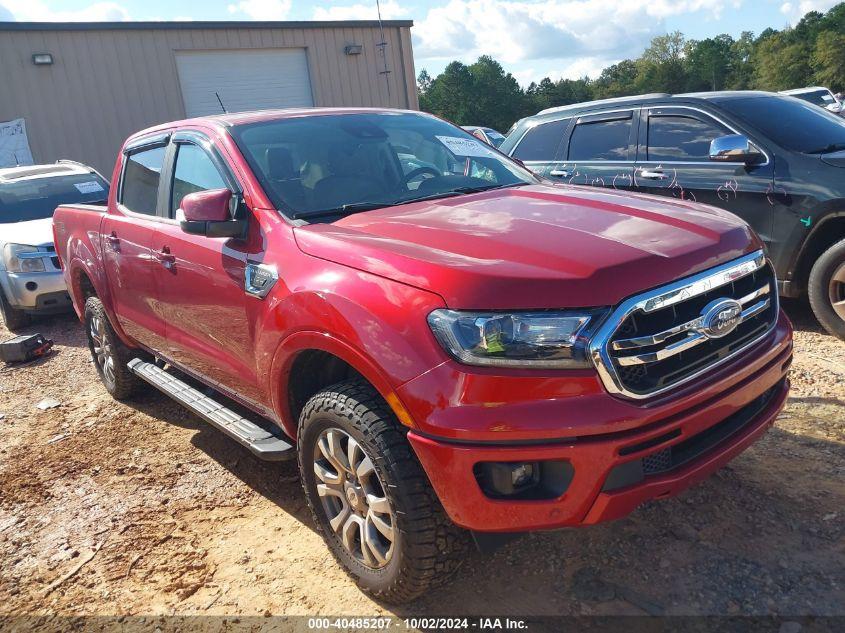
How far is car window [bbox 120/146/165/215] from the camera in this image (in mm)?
3955

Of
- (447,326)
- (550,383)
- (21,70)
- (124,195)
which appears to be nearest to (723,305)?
(550,383)

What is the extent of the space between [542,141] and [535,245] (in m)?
4.74

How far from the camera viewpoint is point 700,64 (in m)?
93.8

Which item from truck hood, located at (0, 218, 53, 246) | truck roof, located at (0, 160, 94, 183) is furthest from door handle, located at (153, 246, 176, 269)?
truck roof, located at (0, 160, 94, 183)

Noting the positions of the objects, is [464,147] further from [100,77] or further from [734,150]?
[100,77]

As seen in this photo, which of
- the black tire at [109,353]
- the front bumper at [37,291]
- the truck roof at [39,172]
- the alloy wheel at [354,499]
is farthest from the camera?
the truck roof at [39,172]

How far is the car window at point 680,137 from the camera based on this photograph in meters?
5.40

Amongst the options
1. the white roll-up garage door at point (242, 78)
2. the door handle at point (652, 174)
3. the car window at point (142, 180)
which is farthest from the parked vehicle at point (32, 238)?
the white roll-up garage door at point (242, 78)

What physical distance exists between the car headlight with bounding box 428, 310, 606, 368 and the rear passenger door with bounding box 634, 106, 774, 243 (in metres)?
3.60

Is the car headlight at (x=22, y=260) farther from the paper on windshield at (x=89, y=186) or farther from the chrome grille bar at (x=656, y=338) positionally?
the chrome grille bar at (x=656, y=338)

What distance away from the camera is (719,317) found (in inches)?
89.5

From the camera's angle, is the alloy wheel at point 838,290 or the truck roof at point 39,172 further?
the truck roof at point 39,172

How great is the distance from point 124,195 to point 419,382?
10.2 ft

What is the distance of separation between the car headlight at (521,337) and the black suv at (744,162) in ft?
10.8
